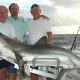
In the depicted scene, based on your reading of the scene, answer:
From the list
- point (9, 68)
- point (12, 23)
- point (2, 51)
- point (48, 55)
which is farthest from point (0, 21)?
point (48, 55)

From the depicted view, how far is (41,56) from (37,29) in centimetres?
169

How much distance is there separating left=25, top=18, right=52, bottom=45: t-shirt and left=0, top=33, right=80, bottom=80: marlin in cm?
151

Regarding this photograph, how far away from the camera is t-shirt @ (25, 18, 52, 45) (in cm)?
567

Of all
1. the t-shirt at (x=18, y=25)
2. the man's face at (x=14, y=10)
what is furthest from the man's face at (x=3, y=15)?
the man's face at (x=14, y=10)

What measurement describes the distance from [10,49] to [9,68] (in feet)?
4.11

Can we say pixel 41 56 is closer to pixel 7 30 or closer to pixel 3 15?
pixel 7 30

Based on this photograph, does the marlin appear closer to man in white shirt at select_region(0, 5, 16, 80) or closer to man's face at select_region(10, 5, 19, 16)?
man in white shirt at select_region(0, 5, 16, 80)

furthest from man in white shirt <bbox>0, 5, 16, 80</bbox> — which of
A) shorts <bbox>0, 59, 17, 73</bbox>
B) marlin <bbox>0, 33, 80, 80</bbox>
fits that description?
marlin <bbox>0, 33, 80, 80</bbox>

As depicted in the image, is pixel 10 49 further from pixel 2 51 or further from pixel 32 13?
pixel 32 13

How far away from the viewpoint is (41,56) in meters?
4.07

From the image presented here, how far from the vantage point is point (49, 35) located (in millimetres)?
5773

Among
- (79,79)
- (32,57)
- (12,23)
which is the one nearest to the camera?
(32,57)

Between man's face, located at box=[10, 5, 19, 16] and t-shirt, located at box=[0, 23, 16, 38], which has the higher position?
man's face, located at box=[10, 5, 19, 16]

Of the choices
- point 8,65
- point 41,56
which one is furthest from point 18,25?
point 41,56
